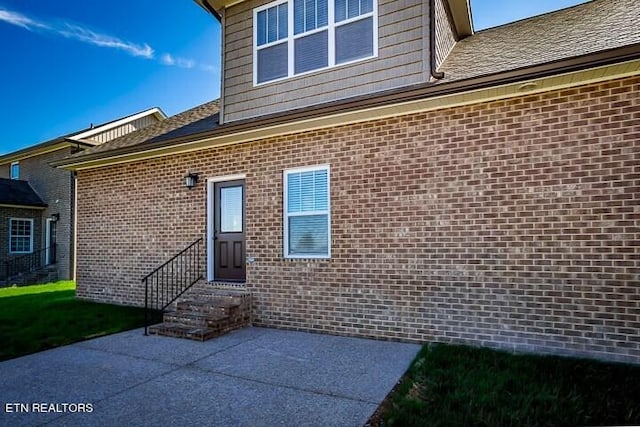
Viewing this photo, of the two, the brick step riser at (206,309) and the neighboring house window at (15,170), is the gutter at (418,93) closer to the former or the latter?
the brick step riser at (206,309)

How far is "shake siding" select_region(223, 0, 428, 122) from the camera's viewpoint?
542cm

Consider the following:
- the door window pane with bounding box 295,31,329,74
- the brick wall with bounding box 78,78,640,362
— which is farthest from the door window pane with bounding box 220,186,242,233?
the door window pane with bounding box 295,31,329,74

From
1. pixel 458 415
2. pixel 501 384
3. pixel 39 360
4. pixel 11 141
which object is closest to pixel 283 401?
pixel 458 415

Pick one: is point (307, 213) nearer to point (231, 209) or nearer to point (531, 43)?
point (231, 209)

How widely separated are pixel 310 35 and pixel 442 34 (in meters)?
2.29

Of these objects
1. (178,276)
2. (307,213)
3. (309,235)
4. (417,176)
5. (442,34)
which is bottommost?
(178,276)

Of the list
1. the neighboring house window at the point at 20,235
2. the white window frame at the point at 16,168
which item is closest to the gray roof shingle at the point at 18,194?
the neighboring house window at the point at 20,235

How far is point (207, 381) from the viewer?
3.86 metres

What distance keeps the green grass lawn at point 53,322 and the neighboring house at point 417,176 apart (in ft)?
3.04

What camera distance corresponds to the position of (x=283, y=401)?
3.36 m

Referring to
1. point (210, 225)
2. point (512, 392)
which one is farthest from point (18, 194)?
point (512, 392)

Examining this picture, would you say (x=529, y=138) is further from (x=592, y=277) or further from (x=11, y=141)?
(x=11, y=141)

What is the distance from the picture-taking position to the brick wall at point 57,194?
1445 centimetres

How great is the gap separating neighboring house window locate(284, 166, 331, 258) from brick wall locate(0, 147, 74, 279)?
12217 mm
